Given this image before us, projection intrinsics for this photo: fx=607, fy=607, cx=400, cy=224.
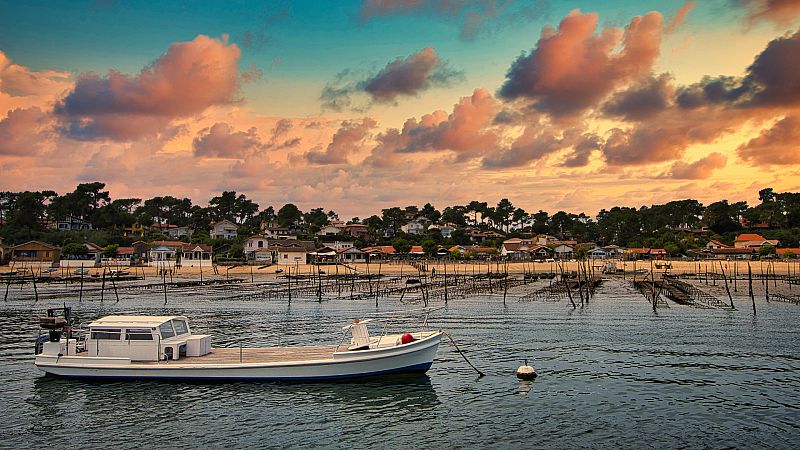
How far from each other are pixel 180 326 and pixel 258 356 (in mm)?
3692

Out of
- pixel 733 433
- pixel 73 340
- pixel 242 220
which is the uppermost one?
pixel 242 220

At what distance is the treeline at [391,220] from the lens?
137 metres

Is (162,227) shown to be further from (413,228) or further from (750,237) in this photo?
(750,237)

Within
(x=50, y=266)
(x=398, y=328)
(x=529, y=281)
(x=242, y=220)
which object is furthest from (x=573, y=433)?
(x=242, y=220)

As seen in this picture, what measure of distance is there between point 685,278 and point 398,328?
221 feet

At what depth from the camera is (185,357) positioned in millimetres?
25828

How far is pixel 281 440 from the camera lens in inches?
747

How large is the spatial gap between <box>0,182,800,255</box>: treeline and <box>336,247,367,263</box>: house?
29.2 feet

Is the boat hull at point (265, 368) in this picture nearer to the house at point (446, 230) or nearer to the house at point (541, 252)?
the house at point (541, 252)

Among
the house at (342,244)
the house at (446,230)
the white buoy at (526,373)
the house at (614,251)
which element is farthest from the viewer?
the house at (446,230)

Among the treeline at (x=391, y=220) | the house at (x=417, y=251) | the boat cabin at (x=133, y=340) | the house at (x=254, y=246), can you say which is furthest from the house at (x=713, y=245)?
the boat cabin at (x=133, y=340)

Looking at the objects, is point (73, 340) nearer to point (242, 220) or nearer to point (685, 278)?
point (685, 278)

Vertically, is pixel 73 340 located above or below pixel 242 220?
below

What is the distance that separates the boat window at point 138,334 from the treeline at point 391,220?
374 ft
